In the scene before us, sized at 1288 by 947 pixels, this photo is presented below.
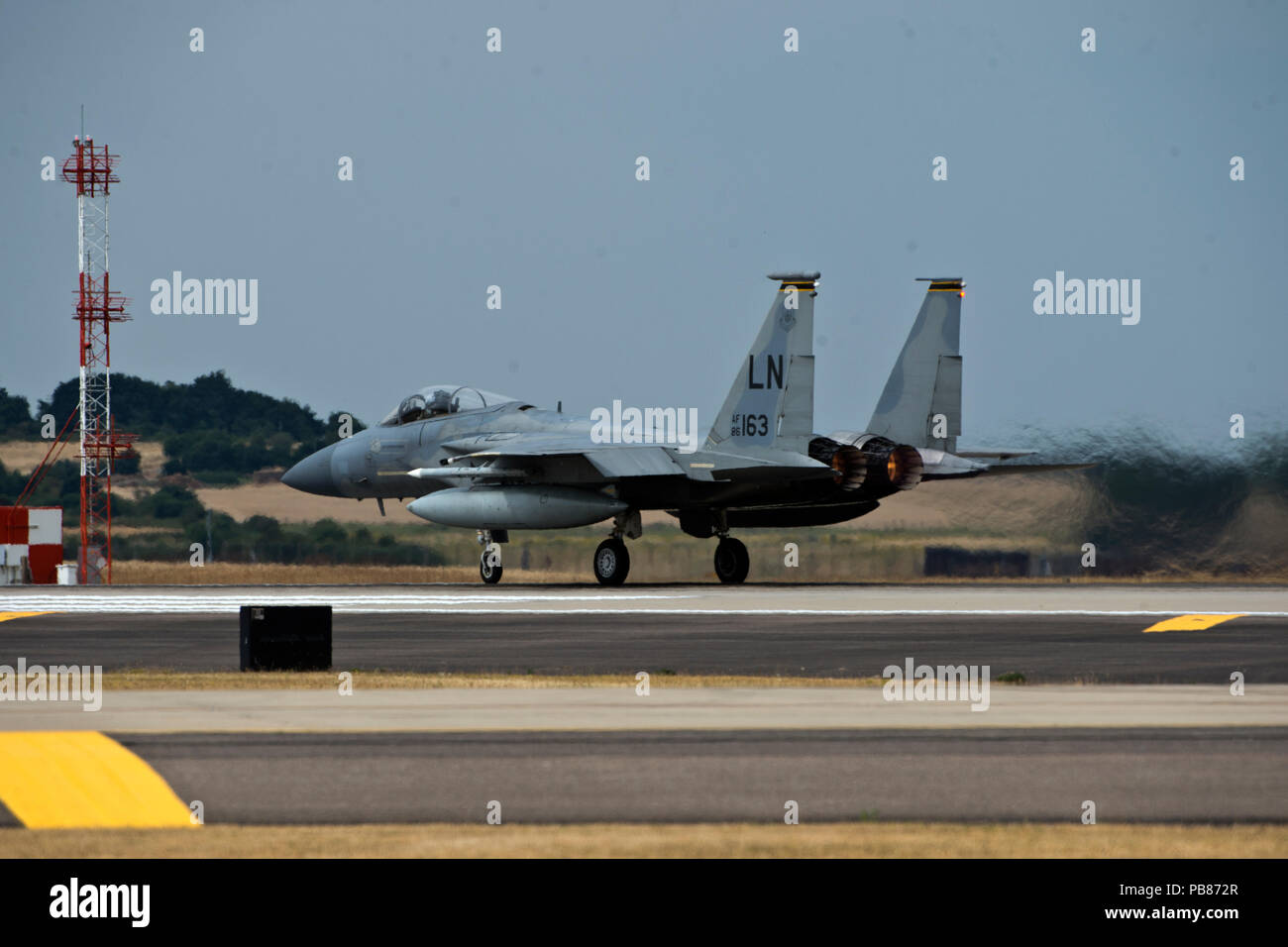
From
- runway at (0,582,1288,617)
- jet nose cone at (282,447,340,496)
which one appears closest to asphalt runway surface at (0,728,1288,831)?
runway at (0,582,1288,617)

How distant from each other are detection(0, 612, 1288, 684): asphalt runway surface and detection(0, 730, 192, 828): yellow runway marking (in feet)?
21.2

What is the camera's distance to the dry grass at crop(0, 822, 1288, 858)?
779 centimetres

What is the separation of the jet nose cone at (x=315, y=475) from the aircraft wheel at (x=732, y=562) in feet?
31.5

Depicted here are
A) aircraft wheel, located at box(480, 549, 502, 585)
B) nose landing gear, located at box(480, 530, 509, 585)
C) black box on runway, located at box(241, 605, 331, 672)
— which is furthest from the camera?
aircraft wheel, located at box(480, 549, 502, 585)

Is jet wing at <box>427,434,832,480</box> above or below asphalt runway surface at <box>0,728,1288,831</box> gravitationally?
above

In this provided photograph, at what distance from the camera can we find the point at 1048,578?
39.7m

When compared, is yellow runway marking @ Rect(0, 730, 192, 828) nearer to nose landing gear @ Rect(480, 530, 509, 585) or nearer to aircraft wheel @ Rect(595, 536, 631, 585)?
aircraft wheel @ Rect(595, 536, 631, 585)

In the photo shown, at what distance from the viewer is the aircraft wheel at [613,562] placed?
123 feet

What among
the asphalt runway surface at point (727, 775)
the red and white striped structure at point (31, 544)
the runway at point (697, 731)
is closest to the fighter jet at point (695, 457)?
the red and white striped structure at point (31, 544)

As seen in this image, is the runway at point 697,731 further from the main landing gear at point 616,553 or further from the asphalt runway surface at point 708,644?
the main landing gear at point 616,553

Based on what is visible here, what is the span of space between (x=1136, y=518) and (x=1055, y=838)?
30.9 m
